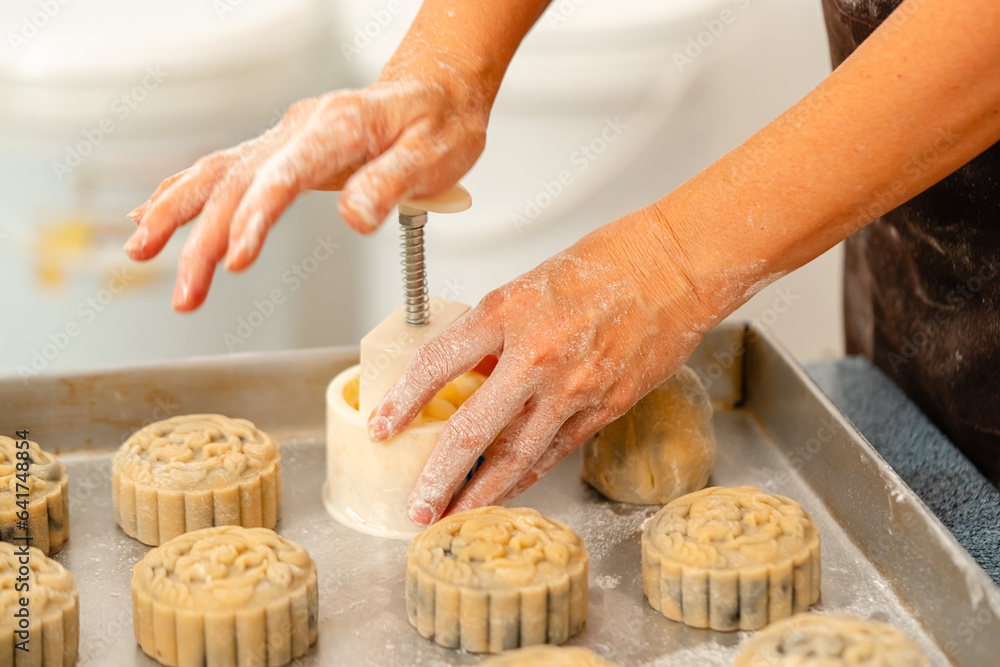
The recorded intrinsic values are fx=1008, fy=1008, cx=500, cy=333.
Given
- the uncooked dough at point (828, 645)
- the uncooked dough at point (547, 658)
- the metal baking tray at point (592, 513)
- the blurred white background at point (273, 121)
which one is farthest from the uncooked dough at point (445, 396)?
the blurred white background at point (273, 121)

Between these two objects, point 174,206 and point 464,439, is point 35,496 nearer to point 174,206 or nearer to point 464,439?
point 174,206

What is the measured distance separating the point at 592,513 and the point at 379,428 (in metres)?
0.35

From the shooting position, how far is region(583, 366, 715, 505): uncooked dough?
147 centimetres

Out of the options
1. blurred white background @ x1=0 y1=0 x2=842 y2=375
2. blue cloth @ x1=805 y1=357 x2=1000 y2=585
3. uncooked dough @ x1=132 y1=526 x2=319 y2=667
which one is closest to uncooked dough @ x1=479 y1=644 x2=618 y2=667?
uncooked dough @ x1=132 y1=526 x2=319 y2=667

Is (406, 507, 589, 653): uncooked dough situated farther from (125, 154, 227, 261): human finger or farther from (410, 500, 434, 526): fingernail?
(125, 154, 227, 261): human finger

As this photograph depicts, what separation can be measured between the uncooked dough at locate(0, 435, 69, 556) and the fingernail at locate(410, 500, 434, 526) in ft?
1.59

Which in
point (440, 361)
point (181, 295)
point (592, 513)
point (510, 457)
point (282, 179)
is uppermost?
point (282, 179)

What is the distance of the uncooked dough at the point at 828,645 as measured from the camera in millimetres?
1021

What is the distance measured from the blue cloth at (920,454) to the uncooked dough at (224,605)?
2.91ft

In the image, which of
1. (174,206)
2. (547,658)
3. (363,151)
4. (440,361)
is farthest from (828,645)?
(174,206)

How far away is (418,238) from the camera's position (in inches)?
54.9

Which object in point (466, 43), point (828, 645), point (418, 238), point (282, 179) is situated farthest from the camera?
point (466, 43)

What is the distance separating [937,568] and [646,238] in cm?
53

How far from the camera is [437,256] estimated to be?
2.47 metres
